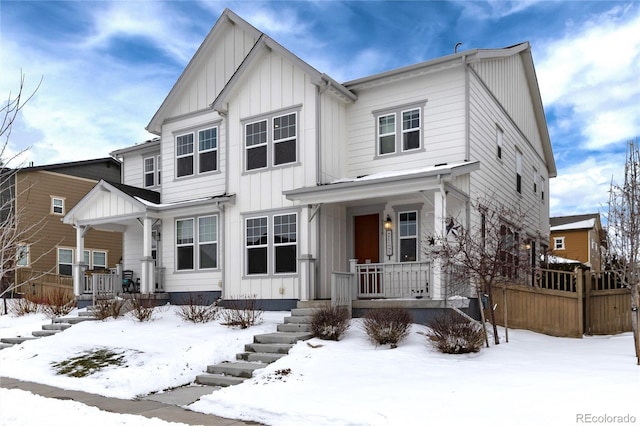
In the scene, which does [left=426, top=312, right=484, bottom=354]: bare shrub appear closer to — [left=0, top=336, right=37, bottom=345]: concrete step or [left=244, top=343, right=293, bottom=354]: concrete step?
[left=244, top=343, right=293, bottom=354]: concrete step

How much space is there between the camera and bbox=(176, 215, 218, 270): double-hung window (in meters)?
17.8

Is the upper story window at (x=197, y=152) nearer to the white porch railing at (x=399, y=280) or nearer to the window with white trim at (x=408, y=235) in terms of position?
the window with white trim at (x=408, y=235)

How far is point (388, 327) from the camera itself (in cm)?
1131

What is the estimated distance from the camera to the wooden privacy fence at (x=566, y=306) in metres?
13.6

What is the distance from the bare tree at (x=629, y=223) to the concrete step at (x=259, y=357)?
645 cm

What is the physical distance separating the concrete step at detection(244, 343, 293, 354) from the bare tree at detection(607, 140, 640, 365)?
6.36 m

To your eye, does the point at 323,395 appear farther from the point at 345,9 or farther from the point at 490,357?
the point at 345,9

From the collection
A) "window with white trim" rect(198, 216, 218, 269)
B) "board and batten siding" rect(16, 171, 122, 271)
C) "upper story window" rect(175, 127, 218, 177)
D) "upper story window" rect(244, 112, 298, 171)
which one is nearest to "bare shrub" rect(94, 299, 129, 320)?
"window with white trim" rect(198, 216, 218, 269)

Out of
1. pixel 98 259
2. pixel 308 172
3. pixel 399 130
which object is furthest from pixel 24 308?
pixel 399 130

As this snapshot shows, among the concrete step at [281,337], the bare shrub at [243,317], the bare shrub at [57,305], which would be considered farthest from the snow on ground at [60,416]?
the bare shrub at [57,305]

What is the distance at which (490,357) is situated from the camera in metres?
10.4

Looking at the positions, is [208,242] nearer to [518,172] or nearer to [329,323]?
[329,323]

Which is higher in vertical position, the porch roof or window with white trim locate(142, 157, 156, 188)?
window with white trim locate(142, 157, 156, 188)

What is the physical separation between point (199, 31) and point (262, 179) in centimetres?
663
